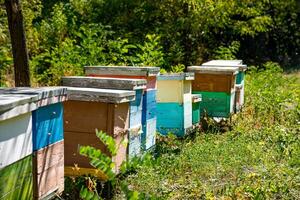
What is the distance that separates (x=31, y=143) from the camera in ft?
9.09

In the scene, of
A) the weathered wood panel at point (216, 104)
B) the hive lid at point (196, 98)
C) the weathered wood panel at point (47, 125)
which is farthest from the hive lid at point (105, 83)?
the weathered wood panel at point (216, 104)

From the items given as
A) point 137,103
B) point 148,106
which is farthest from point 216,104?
point 137,103

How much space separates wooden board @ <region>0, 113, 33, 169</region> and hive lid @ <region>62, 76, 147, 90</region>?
1.42m

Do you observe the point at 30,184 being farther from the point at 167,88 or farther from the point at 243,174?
the point at 167,88

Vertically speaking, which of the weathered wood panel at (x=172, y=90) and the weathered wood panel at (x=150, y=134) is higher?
the weathered wood panel at (x=172, y=90)

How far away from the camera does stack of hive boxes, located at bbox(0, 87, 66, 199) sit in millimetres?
2457

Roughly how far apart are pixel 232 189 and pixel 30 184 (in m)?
1.76

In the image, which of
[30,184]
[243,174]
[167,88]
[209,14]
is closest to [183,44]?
[209,14]

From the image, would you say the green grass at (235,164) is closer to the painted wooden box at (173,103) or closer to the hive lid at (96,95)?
the painted wooden box at (173,103)

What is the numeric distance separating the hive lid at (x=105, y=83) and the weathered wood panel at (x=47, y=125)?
1031 millimetres

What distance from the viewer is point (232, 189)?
392 centimetres

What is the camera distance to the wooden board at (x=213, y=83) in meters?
6.23

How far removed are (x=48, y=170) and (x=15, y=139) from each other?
54 centimetres

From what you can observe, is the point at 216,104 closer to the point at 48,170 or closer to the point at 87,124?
the point at 87,124
